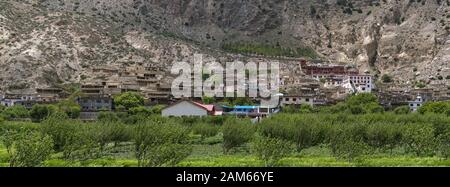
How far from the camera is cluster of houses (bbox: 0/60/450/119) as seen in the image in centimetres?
7819

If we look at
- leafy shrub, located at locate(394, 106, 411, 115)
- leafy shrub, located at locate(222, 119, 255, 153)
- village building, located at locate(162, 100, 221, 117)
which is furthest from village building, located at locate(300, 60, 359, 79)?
leafy shrub, located at locate(222, 119, 255, 153)

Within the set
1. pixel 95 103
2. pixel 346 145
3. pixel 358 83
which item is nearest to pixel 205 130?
pixel 95 103

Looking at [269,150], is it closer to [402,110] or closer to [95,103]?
[402,110]

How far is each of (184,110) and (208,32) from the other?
4631 cm

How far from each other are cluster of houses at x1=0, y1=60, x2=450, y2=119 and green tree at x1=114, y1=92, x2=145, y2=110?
231 cm

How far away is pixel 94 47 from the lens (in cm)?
9950

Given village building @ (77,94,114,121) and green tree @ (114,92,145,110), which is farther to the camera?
village building @ (77,94,114,121)

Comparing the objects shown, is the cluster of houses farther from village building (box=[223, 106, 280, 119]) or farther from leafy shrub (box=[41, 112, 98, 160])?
leafy shrub (box=[41, 112, 98, 160])

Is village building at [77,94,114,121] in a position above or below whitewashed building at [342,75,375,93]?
below

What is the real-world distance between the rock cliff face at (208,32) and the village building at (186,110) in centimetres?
2271

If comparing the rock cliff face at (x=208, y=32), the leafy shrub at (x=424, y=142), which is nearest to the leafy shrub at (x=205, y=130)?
the leafy shrub at (x=424, y=142)

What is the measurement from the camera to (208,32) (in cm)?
11981
